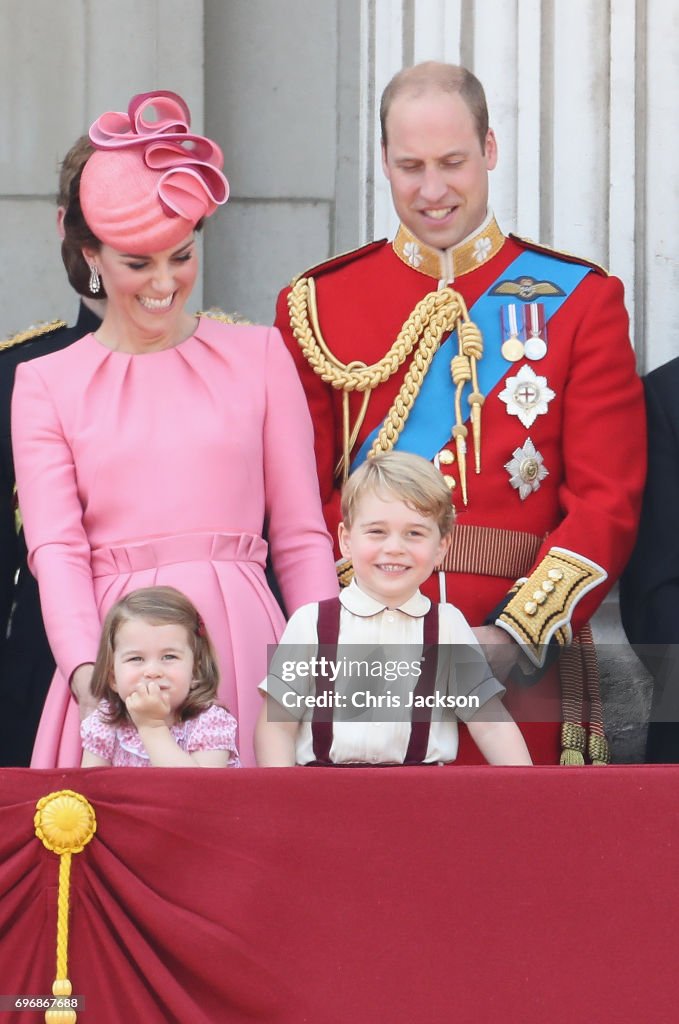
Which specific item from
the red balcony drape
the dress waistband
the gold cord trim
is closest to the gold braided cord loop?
the gold cord trim

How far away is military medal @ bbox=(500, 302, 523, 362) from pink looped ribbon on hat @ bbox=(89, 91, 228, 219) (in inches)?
22.6

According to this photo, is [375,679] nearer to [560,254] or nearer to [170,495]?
[170,495]

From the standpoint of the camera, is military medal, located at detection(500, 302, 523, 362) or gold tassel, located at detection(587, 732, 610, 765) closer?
gold tassel, located at detection(587, 732, 610, 765)

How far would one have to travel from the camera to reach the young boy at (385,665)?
123 inches

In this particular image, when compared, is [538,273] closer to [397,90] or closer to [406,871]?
[397,90]

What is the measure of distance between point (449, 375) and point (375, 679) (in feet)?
2.81

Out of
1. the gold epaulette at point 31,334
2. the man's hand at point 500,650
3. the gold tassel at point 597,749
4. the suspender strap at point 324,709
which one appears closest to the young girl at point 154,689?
the suspender strap at point 324,709

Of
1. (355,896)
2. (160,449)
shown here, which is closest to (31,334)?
(160,449)

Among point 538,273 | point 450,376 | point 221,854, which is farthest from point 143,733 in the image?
point 538,273

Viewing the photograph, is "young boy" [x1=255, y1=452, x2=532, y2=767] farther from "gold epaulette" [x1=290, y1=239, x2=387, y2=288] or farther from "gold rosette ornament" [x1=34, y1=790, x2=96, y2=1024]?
"gold epaulette" [x1=290, y1=239, x2=387, y2=288]

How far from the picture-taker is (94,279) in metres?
3.63

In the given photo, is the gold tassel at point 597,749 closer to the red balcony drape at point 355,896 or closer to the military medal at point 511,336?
the military medal at point 511,336

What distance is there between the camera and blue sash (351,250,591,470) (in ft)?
12.5

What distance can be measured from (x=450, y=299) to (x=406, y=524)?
0.79 metres
